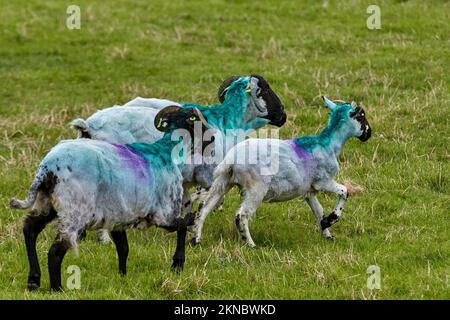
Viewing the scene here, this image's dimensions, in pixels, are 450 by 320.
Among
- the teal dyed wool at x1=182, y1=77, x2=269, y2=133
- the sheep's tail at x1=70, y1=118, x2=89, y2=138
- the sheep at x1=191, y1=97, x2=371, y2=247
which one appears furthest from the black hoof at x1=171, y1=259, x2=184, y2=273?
the teal dyed wool at x1=182, y1=77, x2=269, y2=133

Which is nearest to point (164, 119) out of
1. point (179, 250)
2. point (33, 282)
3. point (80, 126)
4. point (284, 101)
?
point (179, 250)

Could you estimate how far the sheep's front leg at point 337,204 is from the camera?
11609 mm

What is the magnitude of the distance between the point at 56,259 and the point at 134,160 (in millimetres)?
1306

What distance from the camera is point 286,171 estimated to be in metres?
11.4

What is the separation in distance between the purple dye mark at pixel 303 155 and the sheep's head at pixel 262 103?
127 centimetres

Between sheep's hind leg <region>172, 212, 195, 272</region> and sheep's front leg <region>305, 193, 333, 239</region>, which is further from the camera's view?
sheep's front leg <region>305, 193, 333, 239</region>

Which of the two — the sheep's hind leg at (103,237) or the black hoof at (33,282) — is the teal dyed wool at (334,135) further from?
the black hoof at (33,282)

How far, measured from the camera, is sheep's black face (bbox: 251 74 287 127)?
12844 mm

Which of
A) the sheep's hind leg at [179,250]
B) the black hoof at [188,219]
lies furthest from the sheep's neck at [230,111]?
the sheep's hind leg at [179,250]

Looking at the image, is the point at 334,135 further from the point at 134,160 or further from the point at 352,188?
A: the point at 134,160

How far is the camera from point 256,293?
30.6ft

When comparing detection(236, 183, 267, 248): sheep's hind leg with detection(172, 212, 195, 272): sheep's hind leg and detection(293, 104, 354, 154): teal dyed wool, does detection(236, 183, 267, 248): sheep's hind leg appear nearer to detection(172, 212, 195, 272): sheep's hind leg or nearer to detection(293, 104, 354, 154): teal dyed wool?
detection(293, 104, 354, 154): teal dyed wool

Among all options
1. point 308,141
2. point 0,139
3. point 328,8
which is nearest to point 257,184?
point 308,141

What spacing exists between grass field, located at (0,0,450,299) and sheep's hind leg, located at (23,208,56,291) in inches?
9.2
